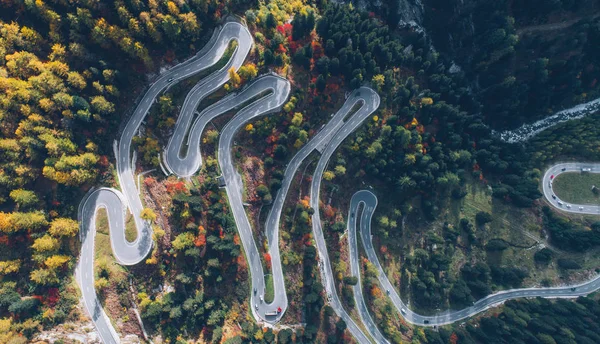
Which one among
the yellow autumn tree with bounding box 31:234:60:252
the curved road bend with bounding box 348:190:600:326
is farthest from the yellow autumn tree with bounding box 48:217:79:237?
the curved road bend with bounding box 348:190:600:326

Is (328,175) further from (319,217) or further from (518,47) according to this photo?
(518,47)

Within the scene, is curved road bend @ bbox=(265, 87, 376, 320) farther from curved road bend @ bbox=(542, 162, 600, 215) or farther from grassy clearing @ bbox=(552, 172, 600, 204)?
grassy clearing @ bbox=(552, 172, 600, 204)

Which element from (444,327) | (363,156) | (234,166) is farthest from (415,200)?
(234,166)

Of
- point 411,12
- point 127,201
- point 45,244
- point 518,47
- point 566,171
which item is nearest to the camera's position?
point 45,244

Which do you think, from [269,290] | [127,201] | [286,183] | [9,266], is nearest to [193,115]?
[127,201]

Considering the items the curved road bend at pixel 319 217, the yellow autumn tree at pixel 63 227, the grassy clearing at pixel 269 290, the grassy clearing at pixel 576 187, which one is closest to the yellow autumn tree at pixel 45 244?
the yellow autumn tree at pixel 63 227

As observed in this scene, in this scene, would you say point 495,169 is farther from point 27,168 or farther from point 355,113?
point 27,168
